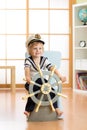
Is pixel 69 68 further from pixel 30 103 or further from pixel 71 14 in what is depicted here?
pixel 30 103

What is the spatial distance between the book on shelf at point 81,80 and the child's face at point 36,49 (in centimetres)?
261

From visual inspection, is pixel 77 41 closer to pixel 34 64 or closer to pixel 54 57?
pixel 54 57

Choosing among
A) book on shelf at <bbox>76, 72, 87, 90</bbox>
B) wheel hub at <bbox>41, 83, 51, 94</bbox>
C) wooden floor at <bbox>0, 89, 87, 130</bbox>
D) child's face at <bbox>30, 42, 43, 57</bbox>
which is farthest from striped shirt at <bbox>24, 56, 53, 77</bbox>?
book on shelf at <bbox>76, 72, 87, 90</bbox>

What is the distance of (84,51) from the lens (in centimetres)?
582

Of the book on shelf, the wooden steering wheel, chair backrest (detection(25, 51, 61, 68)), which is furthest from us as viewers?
the book on shelf

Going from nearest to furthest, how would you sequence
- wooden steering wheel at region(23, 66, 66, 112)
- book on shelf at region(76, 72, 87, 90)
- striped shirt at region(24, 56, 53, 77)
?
1. wooden steering wheel at region(23, 66, 66, 112)
2. striped shirt at region(24, 56, 53, 77)
3. book on shelf at region(76, 72, 87, 90)

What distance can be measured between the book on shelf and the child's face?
103 inches

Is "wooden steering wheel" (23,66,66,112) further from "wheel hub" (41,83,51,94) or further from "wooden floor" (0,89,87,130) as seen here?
"wooden floor" (0,89,87,130)

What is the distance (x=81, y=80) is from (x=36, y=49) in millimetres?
2654

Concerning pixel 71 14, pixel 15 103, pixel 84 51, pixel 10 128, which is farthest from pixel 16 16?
pixel 10 128

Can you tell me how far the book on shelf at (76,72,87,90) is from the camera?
5.59 metres

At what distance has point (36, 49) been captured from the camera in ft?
10.1

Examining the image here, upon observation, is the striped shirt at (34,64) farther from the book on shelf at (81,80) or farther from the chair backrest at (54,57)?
the book on shelf at (81,80)

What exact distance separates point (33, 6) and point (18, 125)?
143 inches
